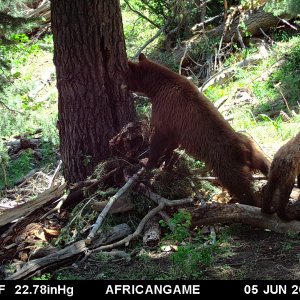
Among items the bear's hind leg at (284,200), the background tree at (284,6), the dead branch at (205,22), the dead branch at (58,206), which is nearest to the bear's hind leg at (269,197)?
the bear's hind leg at (284,200)

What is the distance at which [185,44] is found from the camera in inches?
541

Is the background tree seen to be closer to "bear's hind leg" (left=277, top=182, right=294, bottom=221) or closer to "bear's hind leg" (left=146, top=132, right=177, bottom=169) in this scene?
"bear's hind leg" (left=146, top=132, right=177, bottom=169)

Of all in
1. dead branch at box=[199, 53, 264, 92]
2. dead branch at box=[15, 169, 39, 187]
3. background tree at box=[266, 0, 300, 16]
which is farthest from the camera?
dead branch at box=[199, 53, 264, 92]

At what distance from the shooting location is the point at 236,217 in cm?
581

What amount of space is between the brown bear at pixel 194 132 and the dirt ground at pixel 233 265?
77 cm

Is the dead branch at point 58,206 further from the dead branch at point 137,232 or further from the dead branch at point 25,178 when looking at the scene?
the dead branch at point 25,178

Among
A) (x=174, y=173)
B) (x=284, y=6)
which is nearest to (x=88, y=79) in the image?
(x=174, y=173)

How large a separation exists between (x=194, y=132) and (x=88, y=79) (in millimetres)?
1604

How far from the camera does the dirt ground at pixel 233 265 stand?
15.6ft

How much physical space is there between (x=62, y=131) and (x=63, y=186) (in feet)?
2.56

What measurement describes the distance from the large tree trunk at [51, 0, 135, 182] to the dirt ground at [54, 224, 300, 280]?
201 centimetres

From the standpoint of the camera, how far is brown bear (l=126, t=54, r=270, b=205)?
6133 millimetres
